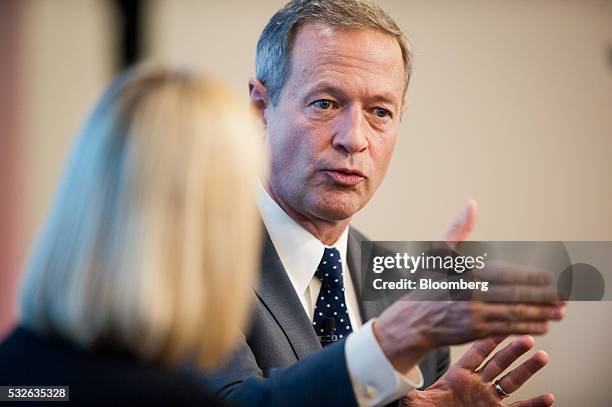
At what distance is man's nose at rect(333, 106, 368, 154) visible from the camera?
185 centimetres

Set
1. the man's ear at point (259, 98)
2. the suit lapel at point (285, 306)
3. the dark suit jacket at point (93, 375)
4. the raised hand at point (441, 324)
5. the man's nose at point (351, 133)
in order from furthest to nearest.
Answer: the man's ear at point (259, 98) < the man's nose at point (351, 133) < the suit lapel at point (285, 306) < the raised hand at point (441, 324) < the dark suit jacket at point (93, 375)

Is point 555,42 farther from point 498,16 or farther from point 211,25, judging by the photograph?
point 211,25

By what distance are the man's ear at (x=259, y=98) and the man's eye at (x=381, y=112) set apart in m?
0.27

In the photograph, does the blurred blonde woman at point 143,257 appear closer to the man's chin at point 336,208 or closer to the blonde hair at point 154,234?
the blonde hair at point 154,234

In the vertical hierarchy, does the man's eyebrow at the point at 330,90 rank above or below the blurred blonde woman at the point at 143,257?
above

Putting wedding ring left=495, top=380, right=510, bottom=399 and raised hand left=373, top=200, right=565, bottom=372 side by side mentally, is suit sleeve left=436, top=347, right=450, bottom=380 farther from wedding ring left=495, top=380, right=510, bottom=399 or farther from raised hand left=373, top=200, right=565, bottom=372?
raised hand left=373, top=200, right=565, bottom=372

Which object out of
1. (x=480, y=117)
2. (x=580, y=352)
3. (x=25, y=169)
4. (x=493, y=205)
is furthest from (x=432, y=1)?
(x=25, y=169)

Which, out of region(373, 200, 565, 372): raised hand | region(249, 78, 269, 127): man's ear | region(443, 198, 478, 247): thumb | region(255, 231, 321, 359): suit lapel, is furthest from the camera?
region(249, 78, 269, 127): man's ear

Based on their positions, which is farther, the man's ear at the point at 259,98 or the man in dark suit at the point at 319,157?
the man's ear at the point at 259,98

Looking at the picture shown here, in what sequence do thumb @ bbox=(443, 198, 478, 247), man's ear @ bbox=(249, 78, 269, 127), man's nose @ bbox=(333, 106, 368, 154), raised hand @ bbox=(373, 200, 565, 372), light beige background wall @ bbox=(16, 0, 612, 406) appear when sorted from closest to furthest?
raised hand @ bbox=(373, 200, 565, 372), thumb @ bbox=(443, 198, 478, 247), man's nose @ bbox=(333, 106, 368, 154), man's ear @ bbox=(249, 78, 269, 127), light beige background wall @ bbox=(16, 0, 612, 406)

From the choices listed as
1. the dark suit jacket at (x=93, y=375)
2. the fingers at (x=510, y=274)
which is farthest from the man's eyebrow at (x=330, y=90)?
the dark suit jacket at (x=93, y=375)

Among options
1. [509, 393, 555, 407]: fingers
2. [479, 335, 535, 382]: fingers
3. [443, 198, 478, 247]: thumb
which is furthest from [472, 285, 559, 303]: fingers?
[509, 393, 555, 407]: fingers

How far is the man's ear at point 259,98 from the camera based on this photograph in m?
2.02

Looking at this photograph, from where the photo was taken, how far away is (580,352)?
1.97 m
